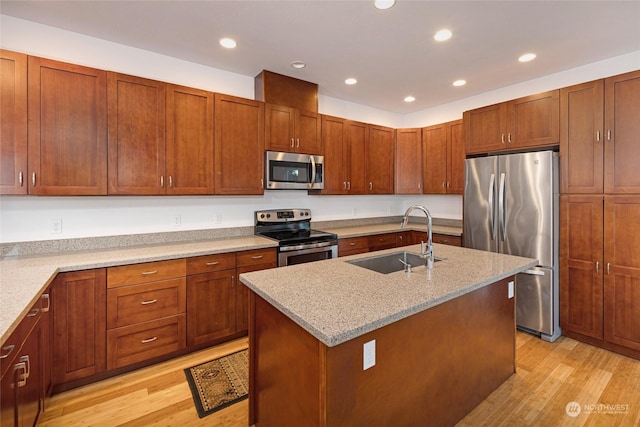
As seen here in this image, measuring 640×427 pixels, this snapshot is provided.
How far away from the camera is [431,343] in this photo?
1592 millimetres

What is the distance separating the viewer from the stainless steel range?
3031 millimetres

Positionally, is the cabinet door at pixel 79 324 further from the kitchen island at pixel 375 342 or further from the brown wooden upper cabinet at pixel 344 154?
the brown wooden upper cabinet at pixel 344 154

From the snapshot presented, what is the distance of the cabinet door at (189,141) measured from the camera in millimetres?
2680

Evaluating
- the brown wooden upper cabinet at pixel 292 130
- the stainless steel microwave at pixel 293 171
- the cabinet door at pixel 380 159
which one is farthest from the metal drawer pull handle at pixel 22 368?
the cabinet door at pixel 380 159

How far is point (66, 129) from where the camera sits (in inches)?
88.0

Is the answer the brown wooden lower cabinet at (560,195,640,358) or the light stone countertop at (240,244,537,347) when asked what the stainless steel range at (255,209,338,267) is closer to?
the light stone countertop at (240,244,537,347)

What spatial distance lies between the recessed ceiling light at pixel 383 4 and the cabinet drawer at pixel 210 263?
230 centimetres

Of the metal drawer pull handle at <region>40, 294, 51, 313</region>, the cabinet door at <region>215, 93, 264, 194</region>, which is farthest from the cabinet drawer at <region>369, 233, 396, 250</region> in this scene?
the metal drawer pull handle at <region>40, 294, 51, 313</region>

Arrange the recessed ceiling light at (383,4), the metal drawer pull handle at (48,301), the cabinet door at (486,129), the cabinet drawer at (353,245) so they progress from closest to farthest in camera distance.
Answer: the metal drawer pull handle at (48,301)
the recessed ceiling light at (383,4)
the cabinet door at (486,129)
the cabinet drawer at (353,245)

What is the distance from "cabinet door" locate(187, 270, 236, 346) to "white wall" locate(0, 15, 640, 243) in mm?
723

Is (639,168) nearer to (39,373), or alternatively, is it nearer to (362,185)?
(362,185)

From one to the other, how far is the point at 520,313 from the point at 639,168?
163cm

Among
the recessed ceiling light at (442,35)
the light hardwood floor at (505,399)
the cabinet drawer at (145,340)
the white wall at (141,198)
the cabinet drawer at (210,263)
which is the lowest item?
the light hardwood floor at (505,399)

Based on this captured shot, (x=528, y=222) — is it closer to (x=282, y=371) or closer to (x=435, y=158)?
(x=435, y=158)
